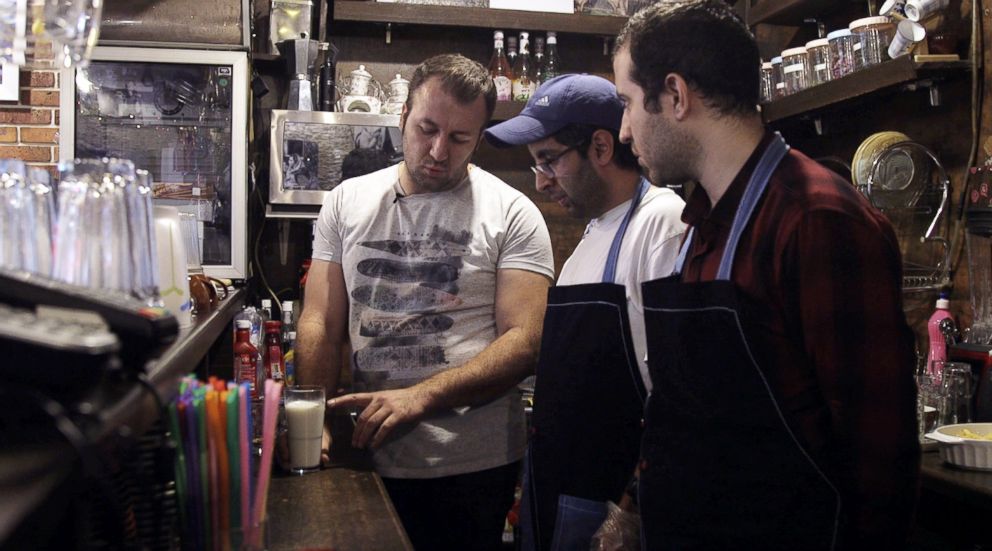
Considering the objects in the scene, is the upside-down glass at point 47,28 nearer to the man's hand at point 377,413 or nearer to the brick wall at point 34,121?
the man's hand at point 377,413

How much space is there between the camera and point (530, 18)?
3.94 meters

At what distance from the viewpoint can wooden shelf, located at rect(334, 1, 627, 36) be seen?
3828mm

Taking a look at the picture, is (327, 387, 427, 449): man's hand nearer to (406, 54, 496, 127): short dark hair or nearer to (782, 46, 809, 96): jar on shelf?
(406, 54, 496, 127): short dark hair

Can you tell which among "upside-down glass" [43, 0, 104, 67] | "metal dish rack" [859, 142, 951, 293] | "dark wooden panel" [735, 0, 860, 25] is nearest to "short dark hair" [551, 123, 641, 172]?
"upside-down glass" [43, 0, 104, 67]

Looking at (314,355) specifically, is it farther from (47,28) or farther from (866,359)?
(866,359)

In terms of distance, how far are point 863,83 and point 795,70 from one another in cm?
49

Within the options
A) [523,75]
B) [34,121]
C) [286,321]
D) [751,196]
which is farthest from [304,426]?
[523,75]

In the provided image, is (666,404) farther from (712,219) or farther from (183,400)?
(183,400)

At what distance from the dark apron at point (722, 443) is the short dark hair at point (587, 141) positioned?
0.58 m

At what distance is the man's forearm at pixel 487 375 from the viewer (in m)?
2.07

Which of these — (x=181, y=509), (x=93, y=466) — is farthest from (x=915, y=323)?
(x=93, y=466)

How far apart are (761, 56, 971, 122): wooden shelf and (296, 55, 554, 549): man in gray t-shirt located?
125cm

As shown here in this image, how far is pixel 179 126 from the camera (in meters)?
3.70

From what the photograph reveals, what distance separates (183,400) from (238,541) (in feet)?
0.57
